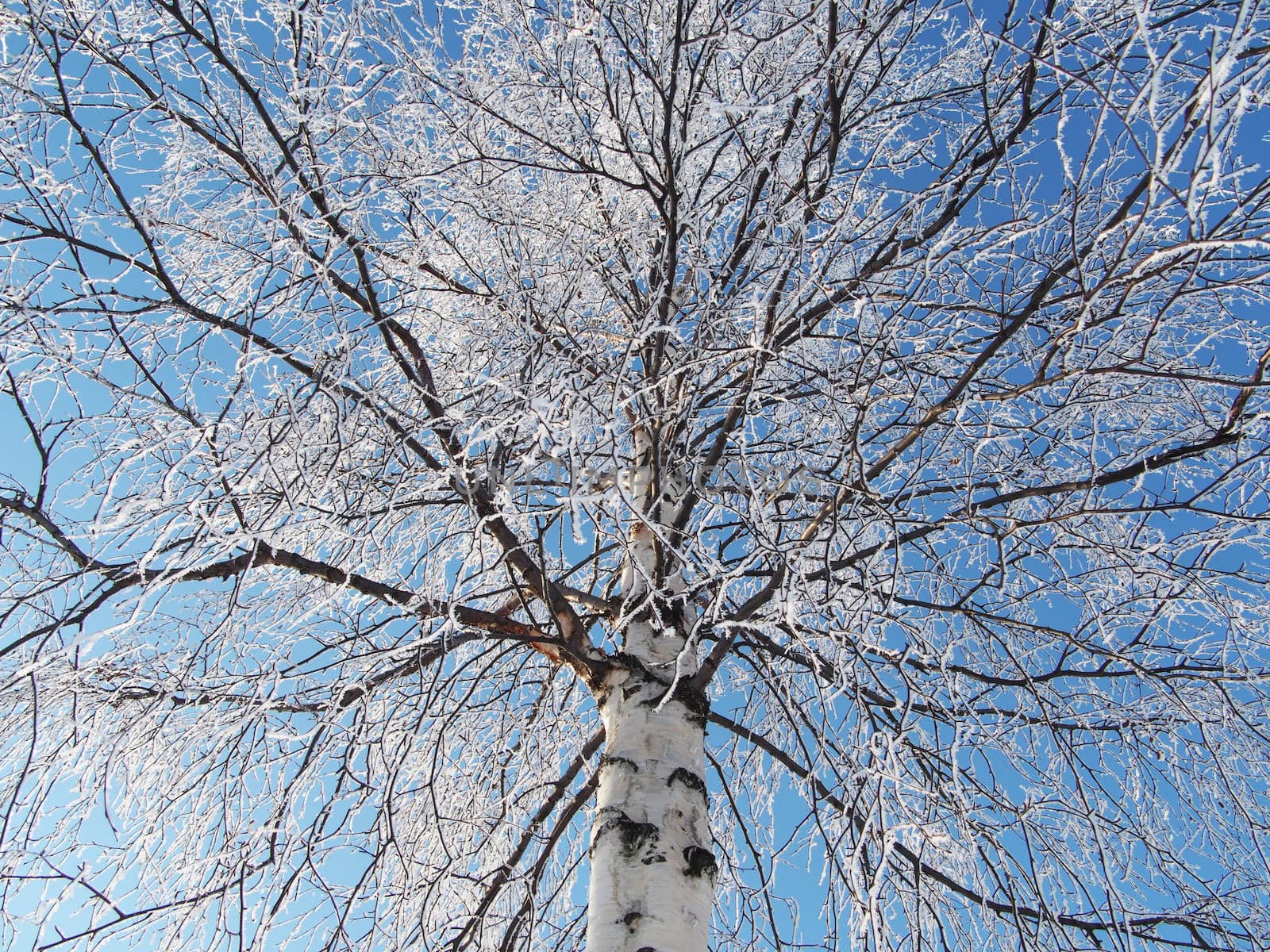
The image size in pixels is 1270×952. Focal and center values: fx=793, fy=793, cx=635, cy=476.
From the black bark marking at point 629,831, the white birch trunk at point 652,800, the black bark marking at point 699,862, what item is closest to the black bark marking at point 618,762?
the white birch trunk at point 652,800

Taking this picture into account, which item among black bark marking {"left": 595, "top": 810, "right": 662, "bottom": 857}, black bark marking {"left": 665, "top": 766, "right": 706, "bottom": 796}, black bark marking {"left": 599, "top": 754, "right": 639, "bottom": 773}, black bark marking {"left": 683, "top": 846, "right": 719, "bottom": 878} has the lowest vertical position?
black bark marking {"left": 683, "top": 846, "right": 719, "bottom": 878}

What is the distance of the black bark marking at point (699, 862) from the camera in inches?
76.9

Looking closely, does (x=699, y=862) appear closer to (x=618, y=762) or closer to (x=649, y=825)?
(x=649, y=825)

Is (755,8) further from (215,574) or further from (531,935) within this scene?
(531,935)

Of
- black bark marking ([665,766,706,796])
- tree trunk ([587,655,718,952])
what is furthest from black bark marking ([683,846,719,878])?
black bark marking ([665,766,706,796])

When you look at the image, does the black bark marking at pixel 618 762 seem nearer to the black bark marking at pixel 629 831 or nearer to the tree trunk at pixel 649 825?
the tree trunk at pixel 649 825

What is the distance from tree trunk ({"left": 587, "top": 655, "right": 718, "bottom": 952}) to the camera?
1.83 meters

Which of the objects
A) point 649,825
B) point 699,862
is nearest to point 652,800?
point 649,825

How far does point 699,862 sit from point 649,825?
0.15 meters

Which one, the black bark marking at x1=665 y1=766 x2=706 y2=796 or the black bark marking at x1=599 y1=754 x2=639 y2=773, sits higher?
the black bark marking at x1=599 y1=754 x2=639 y2=773

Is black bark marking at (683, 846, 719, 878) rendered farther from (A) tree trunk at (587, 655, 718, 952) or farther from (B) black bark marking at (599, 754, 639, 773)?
(B) black bark marking at (599, 754, 639, 773)

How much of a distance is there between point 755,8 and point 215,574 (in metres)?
2.45

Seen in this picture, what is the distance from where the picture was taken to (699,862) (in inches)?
77.7

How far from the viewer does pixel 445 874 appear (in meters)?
2.26
